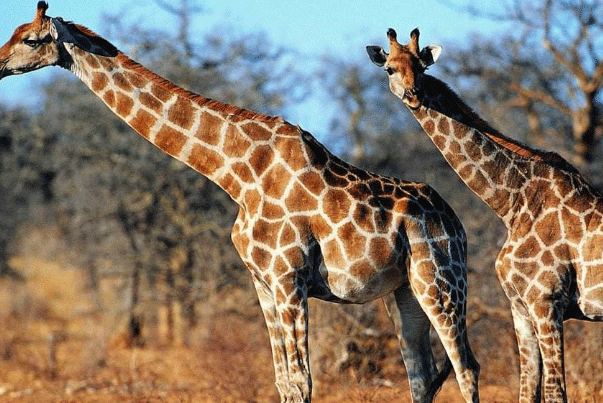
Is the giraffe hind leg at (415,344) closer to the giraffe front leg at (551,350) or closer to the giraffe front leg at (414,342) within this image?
the giraffe front leg at (414,342)

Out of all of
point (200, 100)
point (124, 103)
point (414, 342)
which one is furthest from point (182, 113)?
point (414, 342)

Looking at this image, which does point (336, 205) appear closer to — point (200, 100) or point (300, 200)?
point (300, 200)

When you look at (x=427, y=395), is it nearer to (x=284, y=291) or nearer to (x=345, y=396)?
(x=284, y=291)

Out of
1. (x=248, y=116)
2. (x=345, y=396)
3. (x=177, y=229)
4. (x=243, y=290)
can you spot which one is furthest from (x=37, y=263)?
(x=248, y=116)

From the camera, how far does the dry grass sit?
10633 mm

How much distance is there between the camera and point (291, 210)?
24.6ft

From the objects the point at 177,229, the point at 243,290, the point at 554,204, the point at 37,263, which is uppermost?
the point at 37,263

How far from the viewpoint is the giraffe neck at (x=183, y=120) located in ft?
25.4

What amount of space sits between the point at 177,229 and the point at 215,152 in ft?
33.6

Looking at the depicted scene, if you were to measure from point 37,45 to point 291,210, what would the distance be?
226 cm

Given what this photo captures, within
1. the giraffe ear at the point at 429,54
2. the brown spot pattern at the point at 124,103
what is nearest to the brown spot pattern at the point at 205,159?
the brown spot pattern at the point at 124,103

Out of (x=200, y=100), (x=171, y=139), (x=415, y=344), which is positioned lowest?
(x=415, y=344)

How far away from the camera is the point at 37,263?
102 ft

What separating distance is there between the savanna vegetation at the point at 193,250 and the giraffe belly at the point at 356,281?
1729mm
